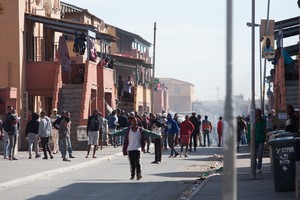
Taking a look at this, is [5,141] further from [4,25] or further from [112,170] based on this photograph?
[4,25]

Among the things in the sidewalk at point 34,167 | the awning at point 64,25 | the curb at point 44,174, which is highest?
the awning at point 64,25

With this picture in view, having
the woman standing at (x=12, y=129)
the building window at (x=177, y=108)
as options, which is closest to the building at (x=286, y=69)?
the woman standing at (x=12, y=129)

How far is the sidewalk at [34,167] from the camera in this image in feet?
84.1

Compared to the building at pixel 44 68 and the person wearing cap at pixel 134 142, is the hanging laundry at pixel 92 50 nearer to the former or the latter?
the building at pixel 44 68

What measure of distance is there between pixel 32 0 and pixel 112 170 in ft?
70.1

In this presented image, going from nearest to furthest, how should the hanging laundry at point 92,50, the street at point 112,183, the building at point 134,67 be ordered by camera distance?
the street at point 112,183 → the hanging laundry at point 92,50 → the building at point 134,67

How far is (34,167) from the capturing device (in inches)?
1223

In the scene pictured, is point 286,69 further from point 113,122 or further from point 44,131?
point 44,131

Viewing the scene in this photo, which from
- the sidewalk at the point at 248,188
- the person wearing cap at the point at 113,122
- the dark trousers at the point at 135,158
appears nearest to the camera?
the sidewalk at the point at 248,188

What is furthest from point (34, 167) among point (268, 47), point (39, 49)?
point (39, 49)

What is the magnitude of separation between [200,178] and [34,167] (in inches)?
265

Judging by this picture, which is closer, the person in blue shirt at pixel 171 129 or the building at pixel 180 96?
the person in blue shirt at pixel 171 129

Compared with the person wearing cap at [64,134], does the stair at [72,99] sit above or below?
above

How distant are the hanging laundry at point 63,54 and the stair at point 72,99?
1.00 metres
